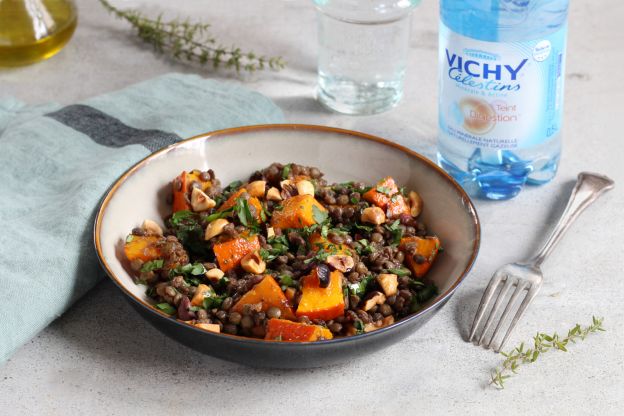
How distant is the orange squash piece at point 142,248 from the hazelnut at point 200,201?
0.41ft

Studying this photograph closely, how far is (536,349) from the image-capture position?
171cm

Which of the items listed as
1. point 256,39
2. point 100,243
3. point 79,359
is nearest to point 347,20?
point 256,39

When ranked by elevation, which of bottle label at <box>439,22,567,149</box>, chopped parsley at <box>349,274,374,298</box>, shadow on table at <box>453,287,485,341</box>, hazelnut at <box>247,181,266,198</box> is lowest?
shadow on table at <box>453,287,485,341</box>

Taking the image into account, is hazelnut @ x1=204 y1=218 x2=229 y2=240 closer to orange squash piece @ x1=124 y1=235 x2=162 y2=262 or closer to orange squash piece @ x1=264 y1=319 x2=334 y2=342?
orange squash piece @ x1=124 y1=235 x2=162 y2=262

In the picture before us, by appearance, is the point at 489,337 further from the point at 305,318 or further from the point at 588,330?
the point at 305,318

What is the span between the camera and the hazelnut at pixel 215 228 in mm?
1771

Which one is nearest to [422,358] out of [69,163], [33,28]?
[69,163]

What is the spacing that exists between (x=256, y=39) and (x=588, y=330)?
156 cm

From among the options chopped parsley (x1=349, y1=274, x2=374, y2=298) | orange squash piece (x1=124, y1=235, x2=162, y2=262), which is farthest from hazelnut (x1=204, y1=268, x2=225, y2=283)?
chopped parsley (x1=349, y1=274, x2=374, y2=298)

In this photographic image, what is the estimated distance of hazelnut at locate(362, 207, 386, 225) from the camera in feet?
6.04

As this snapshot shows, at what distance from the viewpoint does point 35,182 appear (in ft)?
6.71

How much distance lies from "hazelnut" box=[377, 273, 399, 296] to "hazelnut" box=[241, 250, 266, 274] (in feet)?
0.74

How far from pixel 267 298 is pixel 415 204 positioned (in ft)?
1.59

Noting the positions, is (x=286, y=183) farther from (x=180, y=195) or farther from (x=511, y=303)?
(x=511, y=303)
